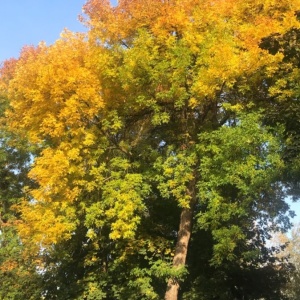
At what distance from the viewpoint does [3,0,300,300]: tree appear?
33.4 ft

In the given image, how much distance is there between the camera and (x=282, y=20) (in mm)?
11039

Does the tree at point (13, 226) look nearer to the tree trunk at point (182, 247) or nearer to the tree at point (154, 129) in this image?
the tree at point (154, 129)

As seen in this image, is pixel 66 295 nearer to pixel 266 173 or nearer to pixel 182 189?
pixel 182 189

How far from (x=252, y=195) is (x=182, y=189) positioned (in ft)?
6.02

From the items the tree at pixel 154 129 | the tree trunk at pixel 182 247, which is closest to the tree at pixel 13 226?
the tree at pixel 154 129

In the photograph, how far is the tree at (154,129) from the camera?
10.2 meters

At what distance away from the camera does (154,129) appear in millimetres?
13359

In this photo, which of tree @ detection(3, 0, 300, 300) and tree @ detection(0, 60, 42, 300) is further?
tree @ detection(0, 60, 42, 300)

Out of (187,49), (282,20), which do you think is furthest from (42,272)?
(282,20)

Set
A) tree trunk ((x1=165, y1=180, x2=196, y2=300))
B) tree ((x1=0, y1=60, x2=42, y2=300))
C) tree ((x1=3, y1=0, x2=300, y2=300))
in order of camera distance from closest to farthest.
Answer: tree ((x1=3, y1=0, x2=300, y2=300))
tree trunk ((x1=165, y1=180, x2=196, y2=300))
tree ((x1=0, y1=60, x2=42, y2=300))

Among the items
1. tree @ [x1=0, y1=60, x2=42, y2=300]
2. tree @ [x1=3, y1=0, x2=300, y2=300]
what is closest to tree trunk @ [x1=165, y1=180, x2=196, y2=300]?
tree @ [x1=3, y1=0, x2=300, y2=300]

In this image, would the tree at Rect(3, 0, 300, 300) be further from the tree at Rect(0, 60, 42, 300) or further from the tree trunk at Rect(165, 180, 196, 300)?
the tree at Rect(0, 60, 42, 300)

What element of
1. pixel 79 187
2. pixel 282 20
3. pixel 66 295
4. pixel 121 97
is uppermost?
pixel 282 20

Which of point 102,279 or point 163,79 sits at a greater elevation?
point 163,79
